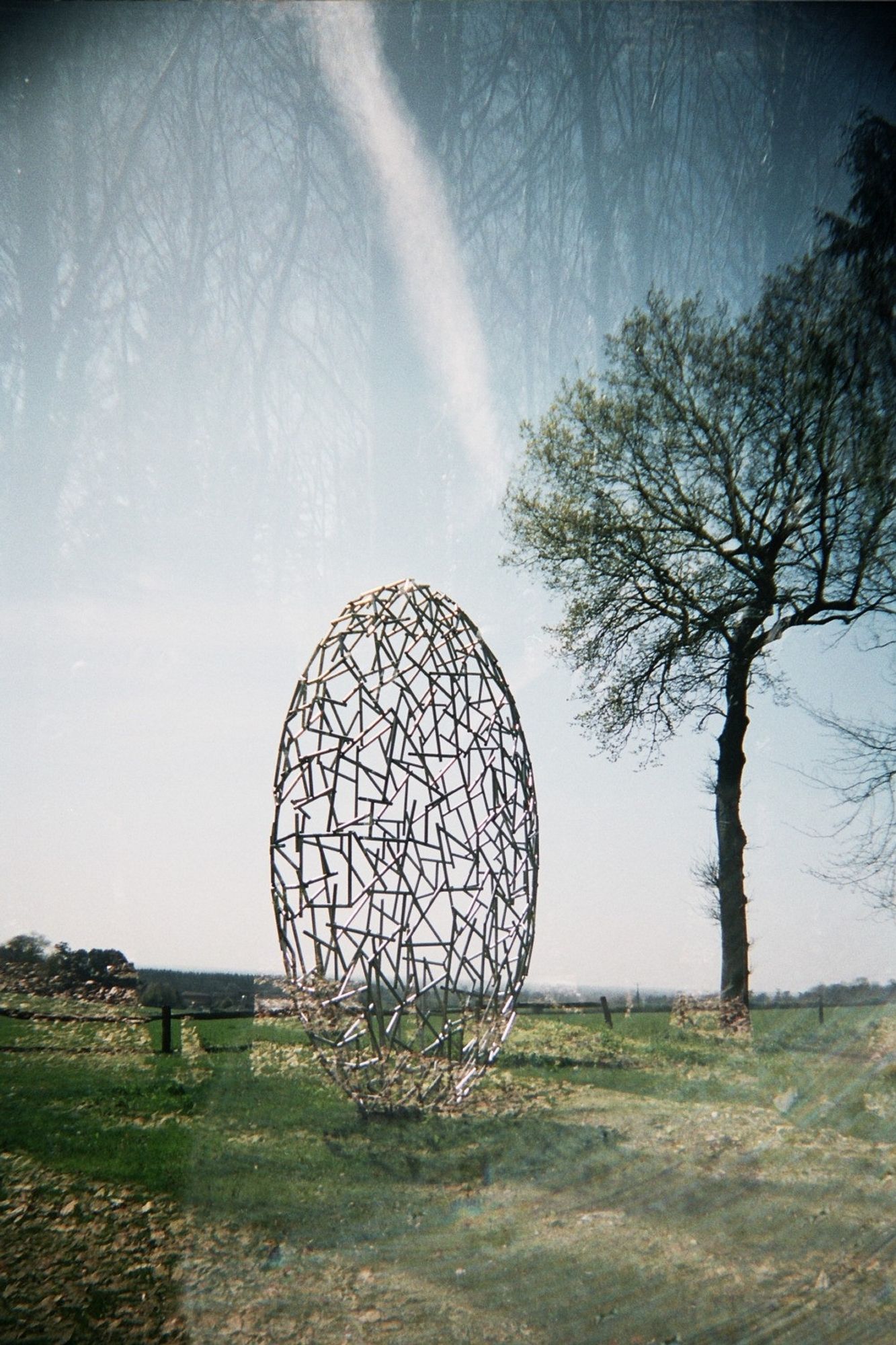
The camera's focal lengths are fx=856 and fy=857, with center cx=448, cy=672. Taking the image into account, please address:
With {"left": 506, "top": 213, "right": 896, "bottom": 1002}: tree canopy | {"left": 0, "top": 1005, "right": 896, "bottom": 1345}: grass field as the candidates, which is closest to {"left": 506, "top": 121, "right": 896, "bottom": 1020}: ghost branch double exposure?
{"left": 506, "top": 213, "right": 896, "bottom": 1002}: tree canopy

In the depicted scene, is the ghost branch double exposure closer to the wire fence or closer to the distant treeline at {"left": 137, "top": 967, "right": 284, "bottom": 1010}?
the wire fence

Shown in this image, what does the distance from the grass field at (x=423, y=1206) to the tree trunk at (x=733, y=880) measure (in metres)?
1.38

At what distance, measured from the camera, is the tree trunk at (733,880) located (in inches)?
253

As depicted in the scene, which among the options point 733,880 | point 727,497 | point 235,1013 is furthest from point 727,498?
point 235,1013

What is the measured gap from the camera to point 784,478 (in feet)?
21.6

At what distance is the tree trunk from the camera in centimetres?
643

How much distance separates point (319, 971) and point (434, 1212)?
1490mm

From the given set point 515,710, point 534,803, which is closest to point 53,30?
point 515,710

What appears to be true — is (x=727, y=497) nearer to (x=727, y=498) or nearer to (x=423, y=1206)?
(x=727, y=498)

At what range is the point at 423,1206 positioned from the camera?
10.6ft

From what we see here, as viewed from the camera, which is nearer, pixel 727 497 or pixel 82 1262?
pixel 82 1262

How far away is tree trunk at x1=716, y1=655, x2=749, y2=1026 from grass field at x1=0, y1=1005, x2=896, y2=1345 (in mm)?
1382

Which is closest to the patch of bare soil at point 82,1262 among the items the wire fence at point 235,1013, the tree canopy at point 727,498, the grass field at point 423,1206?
the grass field at point 423,1206

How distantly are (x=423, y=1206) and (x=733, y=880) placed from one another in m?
3.97
